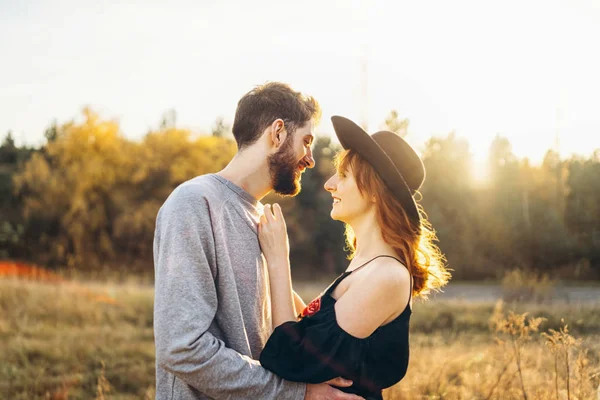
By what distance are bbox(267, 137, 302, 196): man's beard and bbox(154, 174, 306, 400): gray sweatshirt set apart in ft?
0.89

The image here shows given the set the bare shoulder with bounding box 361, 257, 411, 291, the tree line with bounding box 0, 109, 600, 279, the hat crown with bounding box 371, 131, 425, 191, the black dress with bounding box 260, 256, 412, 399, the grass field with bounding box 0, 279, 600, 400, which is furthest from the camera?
the tree line with bounding box 0, 109, 600, 279

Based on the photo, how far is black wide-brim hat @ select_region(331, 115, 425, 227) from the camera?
2.59m

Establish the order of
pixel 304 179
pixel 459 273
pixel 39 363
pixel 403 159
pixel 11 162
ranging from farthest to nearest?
pixel 11 162, pixel 304 179, pixel 459 273, pixel 39 363, pixel 403 159

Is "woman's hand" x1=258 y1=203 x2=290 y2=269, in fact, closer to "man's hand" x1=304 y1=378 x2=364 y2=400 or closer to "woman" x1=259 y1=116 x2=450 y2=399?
"woman" x1=259 y1=116 x2=450 y2=399

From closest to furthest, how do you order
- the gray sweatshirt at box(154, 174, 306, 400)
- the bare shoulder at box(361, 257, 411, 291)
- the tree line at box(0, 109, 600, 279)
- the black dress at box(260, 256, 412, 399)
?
the gray sweatshirt at box(154, 174, 306, 400) → the black dress at box(260, 256, 412, 399) → the bare shoulder at box(361, 257, 411, 291) → the tree line at box(0, 109, 600, 279)

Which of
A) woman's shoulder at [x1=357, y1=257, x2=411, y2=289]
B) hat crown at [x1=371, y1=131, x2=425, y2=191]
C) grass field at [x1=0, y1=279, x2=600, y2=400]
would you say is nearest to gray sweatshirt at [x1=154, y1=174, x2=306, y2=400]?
woman's shoulder at [x1=357, y1=257, x2=411, y2=289]

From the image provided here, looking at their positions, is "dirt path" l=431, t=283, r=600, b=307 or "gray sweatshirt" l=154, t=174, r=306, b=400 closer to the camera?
"gray sweatshirt" l=154, t=174, r=306, b=400

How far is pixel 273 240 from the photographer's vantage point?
2484 mm

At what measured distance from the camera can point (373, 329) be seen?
94.2 inches

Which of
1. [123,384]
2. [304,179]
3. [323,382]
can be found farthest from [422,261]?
[304,179]

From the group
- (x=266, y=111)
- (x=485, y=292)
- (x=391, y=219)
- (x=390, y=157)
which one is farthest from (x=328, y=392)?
(x=485, y=292)

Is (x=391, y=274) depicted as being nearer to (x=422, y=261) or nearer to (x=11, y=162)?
(x=422, y=261)

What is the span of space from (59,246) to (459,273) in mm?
17240

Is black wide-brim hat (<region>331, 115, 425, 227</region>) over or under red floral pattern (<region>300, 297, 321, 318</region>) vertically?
over
